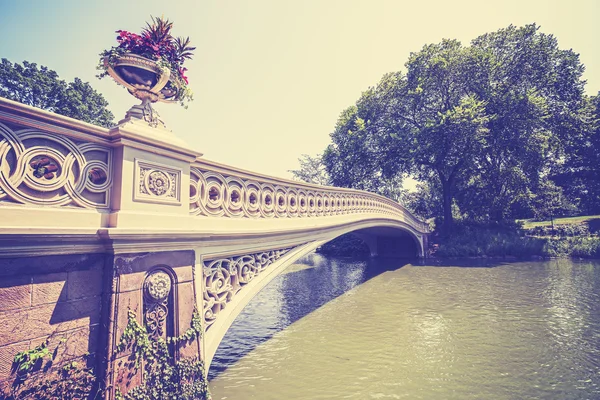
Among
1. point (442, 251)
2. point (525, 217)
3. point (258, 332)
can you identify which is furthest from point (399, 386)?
point (525, 217)

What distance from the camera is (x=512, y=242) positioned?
21.2 metres

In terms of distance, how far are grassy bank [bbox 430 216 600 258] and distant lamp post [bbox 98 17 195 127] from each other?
22.6 metres

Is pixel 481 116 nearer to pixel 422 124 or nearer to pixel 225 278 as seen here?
pixel 422 124

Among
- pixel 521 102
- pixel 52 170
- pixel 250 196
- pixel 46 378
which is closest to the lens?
pixel 46 378

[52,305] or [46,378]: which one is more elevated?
[52,305]

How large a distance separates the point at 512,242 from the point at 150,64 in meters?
24.7

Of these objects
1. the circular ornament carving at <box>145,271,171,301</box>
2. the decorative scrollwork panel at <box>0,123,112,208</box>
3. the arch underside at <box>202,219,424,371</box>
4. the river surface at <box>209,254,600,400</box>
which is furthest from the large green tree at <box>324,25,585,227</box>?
the decorative scrollwork panel at <box>0,123,112,208</box>

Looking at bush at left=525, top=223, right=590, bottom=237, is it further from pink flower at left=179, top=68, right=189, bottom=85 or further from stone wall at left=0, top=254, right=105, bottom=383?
stone wall at left=0, top=254, right=105, bottom=383

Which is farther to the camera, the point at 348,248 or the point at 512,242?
the point at 348,248

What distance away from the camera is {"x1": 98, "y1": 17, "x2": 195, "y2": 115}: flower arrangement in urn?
3.56 meters

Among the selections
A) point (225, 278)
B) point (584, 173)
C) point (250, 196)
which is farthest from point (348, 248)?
point (584, 173)

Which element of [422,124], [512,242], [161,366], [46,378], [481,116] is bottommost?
[161,366]

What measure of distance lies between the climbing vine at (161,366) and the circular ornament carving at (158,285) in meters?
0.28

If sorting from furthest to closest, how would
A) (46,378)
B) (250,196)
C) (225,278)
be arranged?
(250,196) → (225,278) → (46,378)
